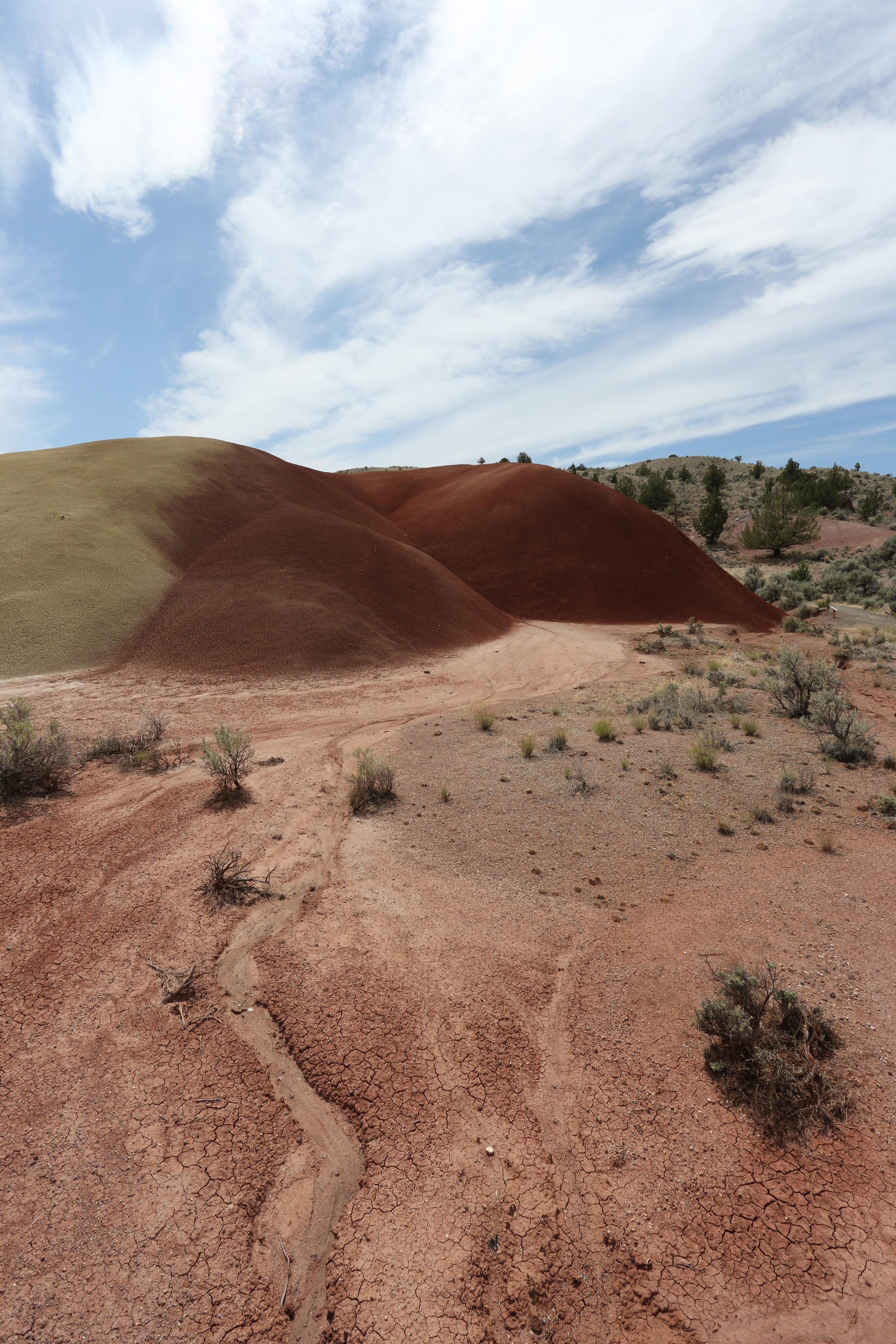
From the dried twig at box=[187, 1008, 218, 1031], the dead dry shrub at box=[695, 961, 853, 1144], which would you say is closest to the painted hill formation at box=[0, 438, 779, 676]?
the dried twig at box=[187, 1008, 218, 1031]

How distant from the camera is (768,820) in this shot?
7.48 meters

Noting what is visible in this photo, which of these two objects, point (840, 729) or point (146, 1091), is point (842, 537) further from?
point (146, 1091)

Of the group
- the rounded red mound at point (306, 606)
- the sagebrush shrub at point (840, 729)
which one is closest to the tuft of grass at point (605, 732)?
the sagebrush shrub at point (840, 729)

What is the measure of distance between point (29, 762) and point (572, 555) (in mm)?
25431

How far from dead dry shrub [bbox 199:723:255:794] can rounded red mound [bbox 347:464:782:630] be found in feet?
63.5

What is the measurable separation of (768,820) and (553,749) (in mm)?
3606

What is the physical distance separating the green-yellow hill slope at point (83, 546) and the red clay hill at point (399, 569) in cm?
74

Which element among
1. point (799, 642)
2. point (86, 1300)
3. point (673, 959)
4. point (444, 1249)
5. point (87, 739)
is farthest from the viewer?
point (799, 642)

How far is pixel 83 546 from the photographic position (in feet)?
63.1

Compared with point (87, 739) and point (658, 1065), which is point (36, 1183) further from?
point (87, 739)

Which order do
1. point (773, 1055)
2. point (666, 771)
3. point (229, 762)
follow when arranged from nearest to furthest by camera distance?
point (773, 1055) < point (229, 762) < point (666, 771)

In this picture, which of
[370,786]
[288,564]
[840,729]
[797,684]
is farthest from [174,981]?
[288,564]

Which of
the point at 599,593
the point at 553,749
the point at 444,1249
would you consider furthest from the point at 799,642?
the point at 444,1249

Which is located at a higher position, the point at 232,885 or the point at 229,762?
the point at 229,762
